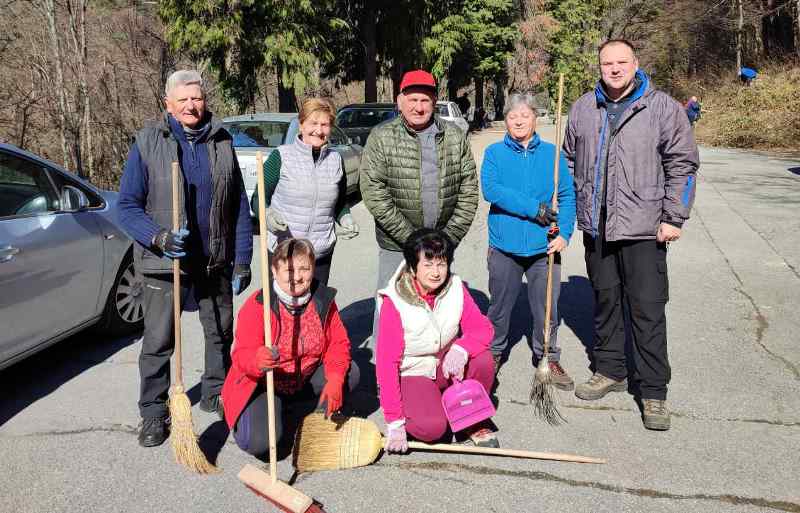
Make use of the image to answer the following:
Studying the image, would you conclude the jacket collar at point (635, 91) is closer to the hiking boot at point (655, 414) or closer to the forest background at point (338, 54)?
the hiking boot at point (655, 414)

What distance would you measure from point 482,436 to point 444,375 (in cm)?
38

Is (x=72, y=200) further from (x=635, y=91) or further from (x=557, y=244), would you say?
(x=635, y=91)

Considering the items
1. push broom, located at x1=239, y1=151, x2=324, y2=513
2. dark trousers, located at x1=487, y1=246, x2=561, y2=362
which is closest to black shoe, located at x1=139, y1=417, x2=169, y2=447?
push broom, located at x1=239, y1=151, x2=324, y2=513

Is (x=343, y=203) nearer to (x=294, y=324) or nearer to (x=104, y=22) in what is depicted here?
(x=294, y=324)

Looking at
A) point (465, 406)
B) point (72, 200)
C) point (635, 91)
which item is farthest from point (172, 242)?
point (635, 91)

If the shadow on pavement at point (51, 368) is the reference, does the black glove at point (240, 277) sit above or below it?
above

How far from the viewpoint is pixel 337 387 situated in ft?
11.5

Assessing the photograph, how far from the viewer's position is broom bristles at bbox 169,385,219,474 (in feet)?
11.1

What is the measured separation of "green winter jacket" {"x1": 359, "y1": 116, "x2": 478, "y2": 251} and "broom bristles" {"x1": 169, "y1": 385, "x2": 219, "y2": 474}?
1.51 meters

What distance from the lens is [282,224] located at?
423 centimetres

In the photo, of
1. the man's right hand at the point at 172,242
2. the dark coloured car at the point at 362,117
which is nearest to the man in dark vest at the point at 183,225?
the man's right hand at the point at 172,242

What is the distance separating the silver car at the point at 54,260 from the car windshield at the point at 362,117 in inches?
462

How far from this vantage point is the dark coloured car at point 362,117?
16219 millimetres

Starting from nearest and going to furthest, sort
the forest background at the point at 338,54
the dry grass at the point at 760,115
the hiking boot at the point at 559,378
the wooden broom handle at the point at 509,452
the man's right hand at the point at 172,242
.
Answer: the man's right hand at the point at 172,242, the wooden broom handle at the point at 509,452, the hiking boot at the point at 559,378, the forest background at the point at 338,54, the dry grass at the point at 760,115
